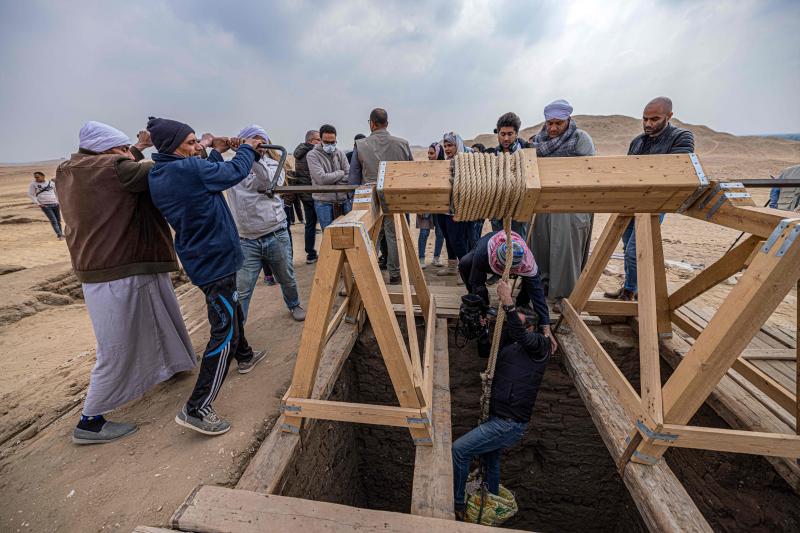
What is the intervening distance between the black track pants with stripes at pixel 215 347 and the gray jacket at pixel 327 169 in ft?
7.65

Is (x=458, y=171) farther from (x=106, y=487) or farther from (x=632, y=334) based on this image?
(x=632, y=334)

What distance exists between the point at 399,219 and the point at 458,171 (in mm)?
955

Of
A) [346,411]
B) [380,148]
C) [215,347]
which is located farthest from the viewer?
[380,148]

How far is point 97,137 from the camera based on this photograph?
2.03 m

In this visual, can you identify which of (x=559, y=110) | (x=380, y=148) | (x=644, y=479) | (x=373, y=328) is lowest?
(x=644, y=479)

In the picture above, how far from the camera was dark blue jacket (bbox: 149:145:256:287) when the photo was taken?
1941mm

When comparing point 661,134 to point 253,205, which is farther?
point 253,205

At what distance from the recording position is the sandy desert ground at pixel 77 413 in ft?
5.98

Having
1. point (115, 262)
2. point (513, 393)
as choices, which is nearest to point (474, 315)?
point (513, 393)

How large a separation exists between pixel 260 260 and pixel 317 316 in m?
1.71

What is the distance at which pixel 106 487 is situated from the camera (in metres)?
1.90

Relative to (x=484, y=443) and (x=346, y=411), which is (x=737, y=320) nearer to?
(x=484, y=443)

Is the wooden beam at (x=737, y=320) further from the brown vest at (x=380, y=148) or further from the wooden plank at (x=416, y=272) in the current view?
the brown vest at (x=380, y=148)

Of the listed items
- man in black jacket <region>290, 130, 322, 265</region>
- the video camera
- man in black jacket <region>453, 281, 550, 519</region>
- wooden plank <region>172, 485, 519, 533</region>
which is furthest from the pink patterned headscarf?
man in black jacket <region>290, 130, 322, 265</region>
